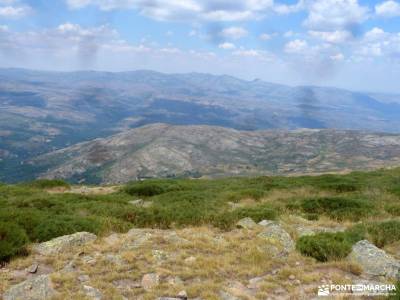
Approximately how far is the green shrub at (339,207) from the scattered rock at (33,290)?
1420 centimetres

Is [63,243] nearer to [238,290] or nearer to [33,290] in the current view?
[33,290]

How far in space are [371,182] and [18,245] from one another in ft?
88.2

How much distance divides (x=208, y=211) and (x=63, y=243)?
26.3 ft

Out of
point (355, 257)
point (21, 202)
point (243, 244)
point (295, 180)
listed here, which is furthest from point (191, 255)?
point (295, 180)

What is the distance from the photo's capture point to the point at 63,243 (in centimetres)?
1430

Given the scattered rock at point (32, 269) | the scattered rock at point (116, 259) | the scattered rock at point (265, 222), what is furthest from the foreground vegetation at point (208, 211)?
the scattered rock at point (116, 259)

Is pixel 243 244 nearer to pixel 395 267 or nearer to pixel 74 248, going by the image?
pixel 395 267

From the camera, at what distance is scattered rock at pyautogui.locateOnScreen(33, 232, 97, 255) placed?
1378 centimetres

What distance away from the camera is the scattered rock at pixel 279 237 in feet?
46.8

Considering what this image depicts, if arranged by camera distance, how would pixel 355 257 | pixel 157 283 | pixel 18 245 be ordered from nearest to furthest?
pixel 157 283
pixel 355 257
pixel 18 245

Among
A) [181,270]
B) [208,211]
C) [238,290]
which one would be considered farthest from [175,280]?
[208,211]

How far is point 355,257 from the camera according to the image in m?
12.7

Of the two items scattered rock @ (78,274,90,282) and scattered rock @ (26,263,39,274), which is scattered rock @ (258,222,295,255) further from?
scattered rock @ (26,263,39,274)

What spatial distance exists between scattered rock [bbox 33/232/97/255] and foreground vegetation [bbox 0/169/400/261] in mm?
630
